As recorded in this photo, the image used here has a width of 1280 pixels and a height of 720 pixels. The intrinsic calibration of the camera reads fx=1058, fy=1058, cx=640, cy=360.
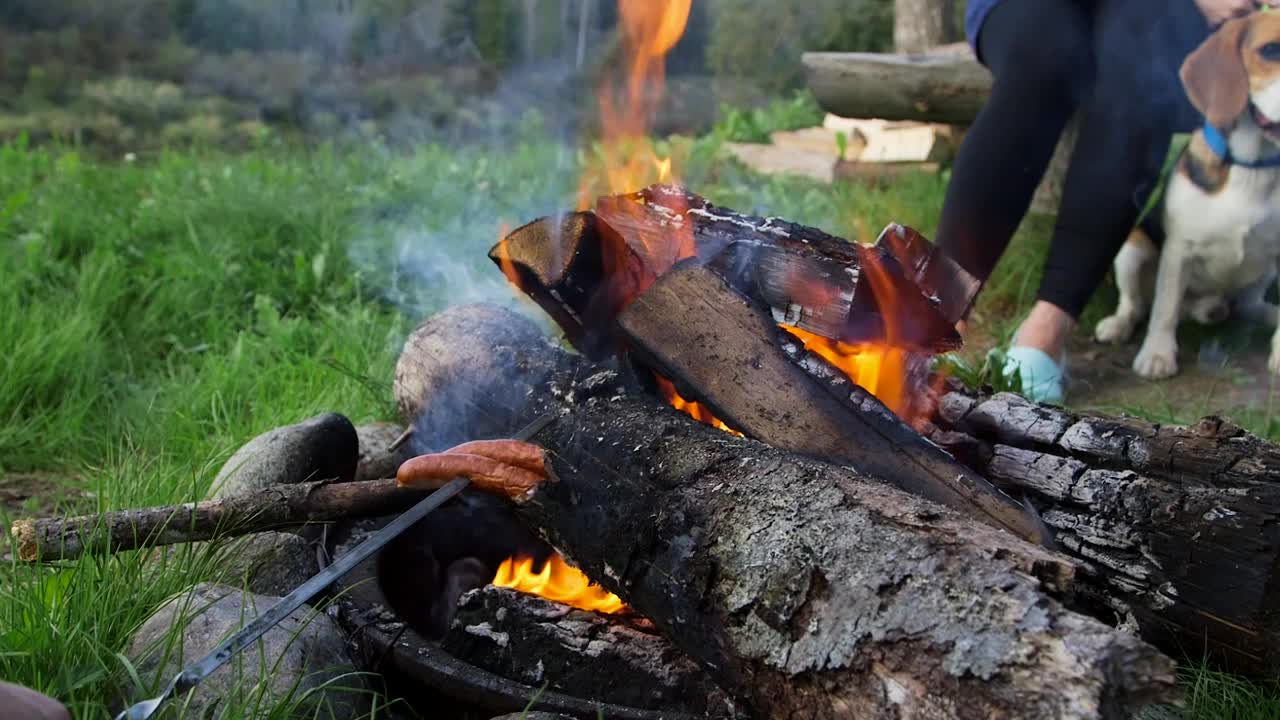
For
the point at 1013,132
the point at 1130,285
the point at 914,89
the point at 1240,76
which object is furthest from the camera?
the point at 914,89

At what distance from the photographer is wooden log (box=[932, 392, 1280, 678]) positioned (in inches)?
69.5

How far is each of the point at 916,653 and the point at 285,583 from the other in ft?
3.94

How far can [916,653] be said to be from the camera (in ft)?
4.26

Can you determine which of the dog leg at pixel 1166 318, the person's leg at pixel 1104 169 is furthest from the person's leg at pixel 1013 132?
the dog leg at pixel 1166 318

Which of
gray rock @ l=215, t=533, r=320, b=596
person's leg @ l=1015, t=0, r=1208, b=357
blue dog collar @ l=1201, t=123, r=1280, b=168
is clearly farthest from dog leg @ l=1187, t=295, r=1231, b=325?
gray rock @ l=215, t=533, r=320, b=596

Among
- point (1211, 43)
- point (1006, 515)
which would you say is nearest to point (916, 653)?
point (1006, 515)

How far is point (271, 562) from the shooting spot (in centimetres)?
199

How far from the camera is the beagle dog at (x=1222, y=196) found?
379 cm

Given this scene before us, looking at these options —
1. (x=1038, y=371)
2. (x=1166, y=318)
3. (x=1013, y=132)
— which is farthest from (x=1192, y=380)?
(x=1013, y=132)

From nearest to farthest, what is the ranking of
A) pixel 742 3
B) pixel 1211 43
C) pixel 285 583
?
pixel 285 583, pixel 1211 43, pixel 742 3

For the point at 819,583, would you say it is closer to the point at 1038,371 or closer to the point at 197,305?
the point at 1038,371

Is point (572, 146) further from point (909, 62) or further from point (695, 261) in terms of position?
point (695, 261)

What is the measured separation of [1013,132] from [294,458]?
2.59 metres

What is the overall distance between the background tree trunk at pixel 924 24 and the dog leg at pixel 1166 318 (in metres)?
2.93
